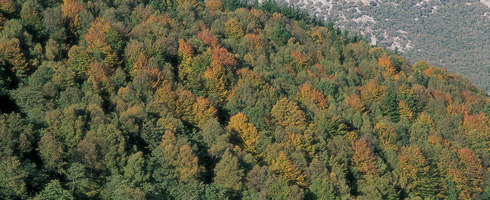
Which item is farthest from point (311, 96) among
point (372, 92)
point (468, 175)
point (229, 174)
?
point (229, 174)

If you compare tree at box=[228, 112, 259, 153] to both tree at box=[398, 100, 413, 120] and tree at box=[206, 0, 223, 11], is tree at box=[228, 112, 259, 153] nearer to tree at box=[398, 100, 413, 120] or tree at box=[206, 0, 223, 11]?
tree at box=[398, 100, 413, 120]

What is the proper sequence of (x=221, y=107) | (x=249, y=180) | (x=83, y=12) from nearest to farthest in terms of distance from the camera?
1. (x=249, y=180)
2. (x=221, y=107)
3. (x=83, y=12)

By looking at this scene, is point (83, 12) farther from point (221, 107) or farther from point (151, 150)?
point (151, 150)

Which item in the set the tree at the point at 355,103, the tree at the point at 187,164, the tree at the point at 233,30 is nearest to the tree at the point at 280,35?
the tree at the point at 233,30

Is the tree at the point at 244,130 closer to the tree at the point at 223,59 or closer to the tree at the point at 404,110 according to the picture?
the tree at the point at 223,59

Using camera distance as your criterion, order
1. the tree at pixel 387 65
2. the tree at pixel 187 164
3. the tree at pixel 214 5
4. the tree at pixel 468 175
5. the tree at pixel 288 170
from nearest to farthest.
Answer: the tree at pixel 187 164 → the tree at pixel 288 170 → the tree at pixel 468 175 → the tree at pixel 387 65 → the tree at pixel 214 5

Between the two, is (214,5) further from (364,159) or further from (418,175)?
(418,175)

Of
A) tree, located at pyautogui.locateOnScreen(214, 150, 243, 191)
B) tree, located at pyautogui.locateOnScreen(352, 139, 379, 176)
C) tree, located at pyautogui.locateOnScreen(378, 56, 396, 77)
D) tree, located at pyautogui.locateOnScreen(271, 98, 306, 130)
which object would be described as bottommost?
tree, located at pyautogui.locateOnScreen(378, 56, 396, 77)

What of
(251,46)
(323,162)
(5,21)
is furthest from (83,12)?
(323,162)


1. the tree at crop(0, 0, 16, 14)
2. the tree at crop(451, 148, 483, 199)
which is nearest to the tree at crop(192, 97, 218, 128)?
the tree at crop(0, 0, 16, 14)
